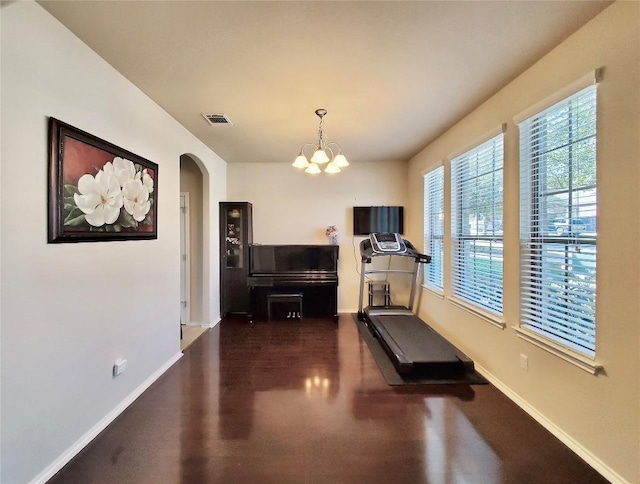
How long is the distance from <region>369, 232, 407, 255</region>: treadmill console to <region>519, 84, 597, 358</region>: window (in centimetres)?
201

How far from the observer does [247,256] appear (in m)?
4.62

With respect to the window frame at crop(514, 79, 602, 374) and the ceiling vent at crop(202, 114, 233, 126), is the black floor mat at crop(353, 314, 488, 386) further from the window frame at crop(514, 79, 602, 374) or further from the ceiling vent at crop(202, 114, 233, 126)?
the ceiling vent at crop(202, 114, 233, 126)

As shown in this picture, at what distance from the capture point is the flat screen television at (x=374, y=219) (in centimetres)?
489

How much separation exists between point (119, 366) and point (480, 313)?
132 inches

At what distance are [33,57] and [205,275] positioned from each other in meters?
3.13

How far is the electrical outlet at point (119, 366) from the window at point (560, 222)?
3.35m

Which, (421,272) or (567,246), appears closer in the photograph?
(567,246)

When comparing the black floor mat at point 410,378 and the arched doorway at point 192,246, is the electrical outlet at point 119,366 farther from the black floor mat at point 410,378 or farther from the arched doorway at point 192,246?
the black floor mat at point 410,378

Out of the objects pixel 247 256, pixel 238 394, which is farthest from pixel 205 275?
pixel 238 394

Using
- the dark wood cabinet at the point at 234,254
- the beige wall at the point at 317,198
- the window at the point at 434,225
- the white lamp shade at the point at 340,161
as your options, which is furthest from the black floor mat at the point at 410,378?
the dark wood cabinet at the point at 234,254

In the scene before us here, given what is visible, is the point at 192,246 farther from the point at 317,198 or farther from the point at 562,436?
the point at 562,436

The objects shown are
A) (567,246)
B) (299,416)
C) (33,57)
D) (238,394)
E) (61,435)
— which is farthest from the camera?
(238,394)

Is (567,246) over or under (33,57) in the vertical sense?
under

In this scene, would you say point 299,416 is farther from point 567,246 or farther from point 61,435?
point 567,246
